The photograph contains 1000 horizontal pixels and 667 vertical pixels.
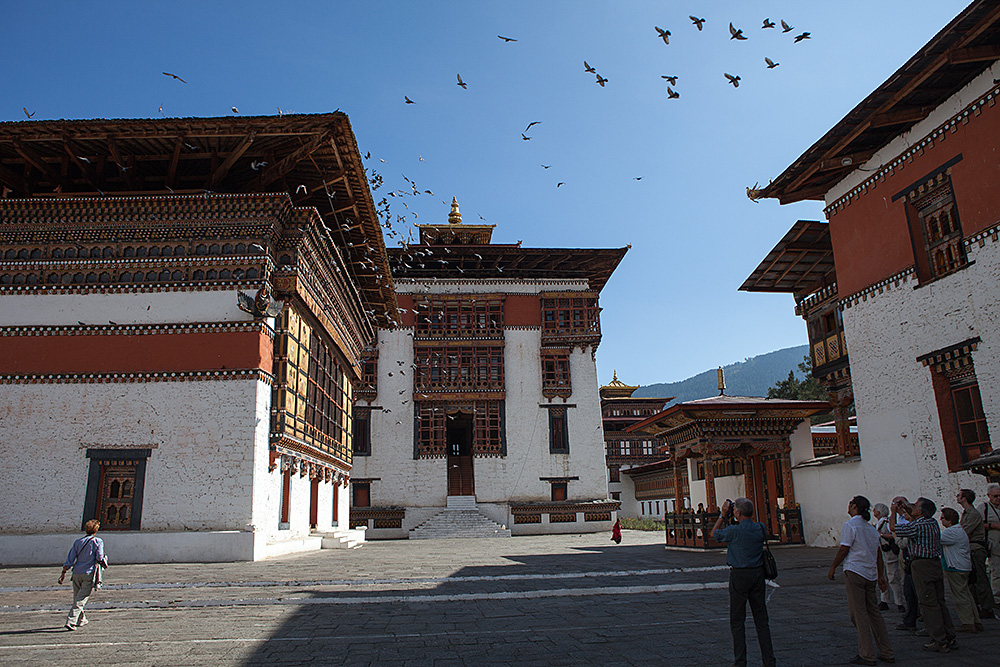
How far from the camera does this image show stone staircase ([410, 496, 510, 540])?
30406 mm

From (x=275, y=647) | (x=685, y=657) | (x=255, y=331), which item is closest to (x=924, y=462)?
(x=685, y=657)

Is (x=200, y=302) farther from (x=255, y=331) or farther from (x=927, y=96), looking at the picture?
(x=927, y=96)

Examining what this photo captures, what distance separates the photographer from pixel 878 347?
48.4ft

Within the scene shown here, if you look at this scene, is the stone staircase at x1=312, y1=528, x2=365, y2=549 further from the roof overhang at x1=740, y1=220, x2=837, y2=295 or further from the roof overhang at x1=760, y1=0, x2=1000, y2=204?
the roof overhang at x1=760, y1=0, x2=1000, y2=204

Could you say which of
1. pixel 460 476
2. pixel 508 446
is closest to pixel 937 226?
pixel 508 446

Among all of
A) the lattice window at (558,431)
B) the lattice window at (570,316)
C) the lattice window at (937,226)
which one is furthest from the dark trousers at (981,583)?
the lattice window at (570,316)

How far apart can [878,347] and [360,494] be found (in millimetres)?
24880

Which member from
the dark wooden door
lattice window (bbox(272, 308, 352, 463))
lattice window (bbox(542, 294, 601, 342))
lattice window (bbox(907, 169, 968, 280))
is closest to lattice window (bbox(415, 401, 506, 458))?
the dark wooden door

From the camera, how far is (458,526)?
30.8 metres

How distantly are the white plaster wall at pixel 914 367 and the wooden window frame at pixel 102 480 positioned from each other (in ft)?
53.6

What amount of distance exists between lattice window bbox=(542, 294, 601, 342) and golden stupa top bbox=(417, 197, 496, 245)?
7.44 m

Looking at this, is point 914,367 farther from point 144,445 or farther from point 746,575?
point 144,445

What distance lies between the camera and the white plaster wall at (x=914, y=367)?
11734 millimetres

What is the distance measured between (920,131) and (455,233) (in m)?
29.3
